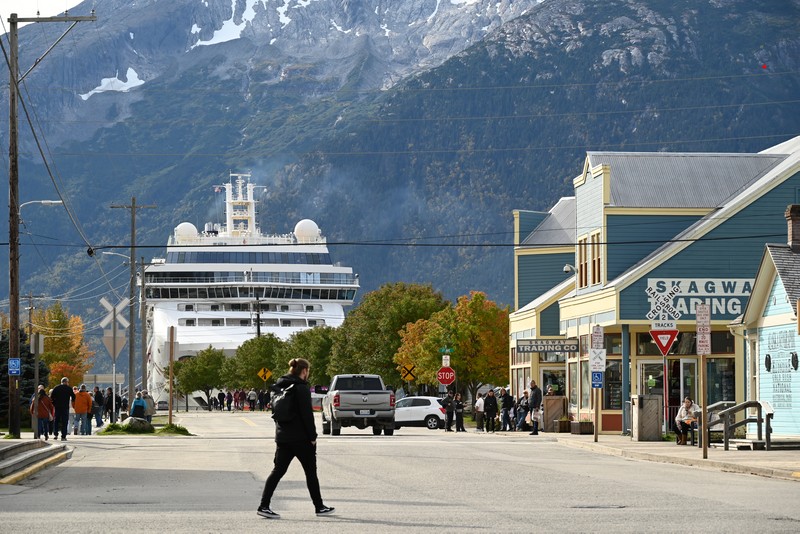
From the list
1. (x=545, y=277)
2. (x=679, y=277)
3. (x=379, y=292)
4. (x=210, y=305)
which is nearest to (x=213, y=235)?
(x=210, y=305)

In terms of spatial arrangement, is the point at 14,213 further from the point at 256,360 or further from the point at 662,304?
the point at 256,360

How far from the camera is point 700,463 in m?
26.4

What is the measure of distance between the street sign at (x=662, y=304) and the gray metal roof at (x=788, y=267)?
9963mm

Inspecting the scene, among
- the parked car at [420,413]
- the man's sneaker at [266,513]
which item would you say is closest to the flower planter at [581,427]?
the parked car at [420,413]

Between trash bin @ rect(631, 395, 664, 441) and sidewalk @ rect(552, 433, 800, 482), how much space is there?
0.41 meters

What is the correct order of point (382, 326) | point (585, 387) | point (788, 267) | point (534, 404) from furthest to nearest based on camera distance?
point (382, 326)
point (585, 387)
point (534, 404)
point (788, 267)

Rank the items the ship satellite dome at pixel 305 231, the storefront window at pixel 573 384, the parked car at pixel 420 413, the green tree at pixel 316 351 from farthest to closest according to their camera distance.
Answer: the ship satellite dome at pixel 305 231, the green tree at pixel 316 351, the parked car at pixel 420 413, the storefront window at pixel 573 384

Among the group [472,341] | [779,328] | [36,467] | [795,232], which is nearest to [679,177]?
[795,232]

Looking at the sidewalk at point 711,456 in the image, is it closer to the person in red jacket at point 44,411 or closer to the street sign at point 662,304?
the street sign at point 662,304

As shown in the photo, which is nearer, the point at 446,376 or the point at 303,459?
the point at 303,459

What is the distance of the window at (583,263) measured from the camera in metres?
50.4

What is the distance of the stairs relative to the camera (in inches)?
888

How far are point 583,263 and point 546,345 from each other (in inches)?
152

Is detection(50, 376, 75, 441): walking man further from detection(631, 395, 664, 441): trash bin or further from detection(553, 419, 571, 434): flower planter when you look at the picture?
detection(553, 419, 571, 434): flower planter
